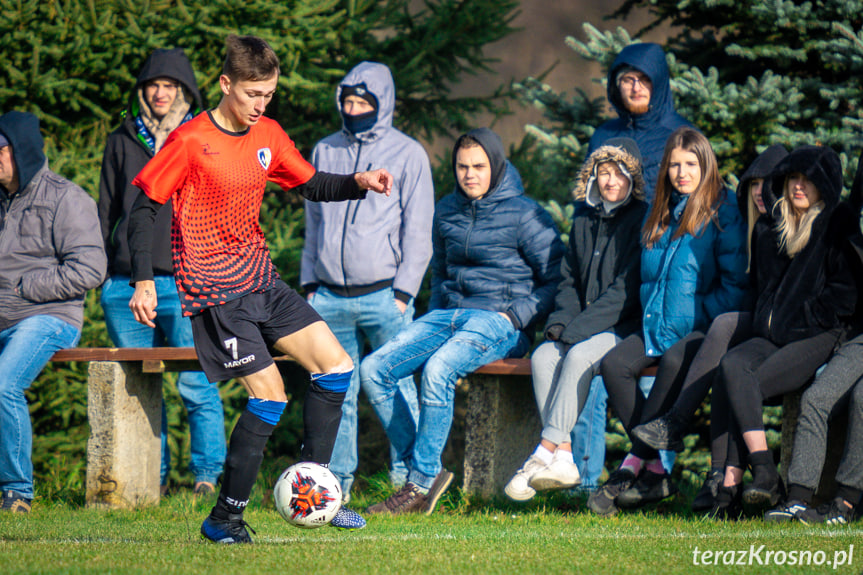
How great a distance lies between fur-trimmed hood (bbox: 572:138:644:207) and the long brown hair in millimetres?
191

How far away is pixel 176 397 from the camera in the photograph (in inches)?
307

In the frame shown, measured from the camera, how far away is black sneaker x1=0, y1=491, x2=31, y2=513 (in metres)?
5.86

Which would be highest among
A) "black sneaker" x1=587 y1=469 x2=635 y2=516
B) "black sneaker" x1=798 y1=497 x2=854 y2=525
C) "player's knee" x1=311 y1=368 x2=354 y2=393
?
"player's knee" x1=311 y1=368 x2=354 y2=393

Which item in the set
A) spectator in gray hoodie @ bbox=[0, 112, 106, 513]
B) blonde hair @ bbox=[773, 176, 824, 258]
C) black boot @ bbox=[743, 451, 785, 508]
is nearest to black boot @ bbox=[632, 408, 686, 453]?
black boot @ bbox=[743, 451, 785, 508]

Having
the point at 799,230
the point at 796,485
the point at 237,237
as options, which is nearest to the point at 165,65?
the point at 237,237

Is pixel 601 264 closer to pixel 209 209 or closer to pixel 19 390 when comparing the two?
pixel 209 209

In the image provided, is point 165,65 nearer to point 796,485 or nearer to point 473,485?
point 473,485

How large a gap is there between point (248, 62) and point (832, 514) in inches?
138

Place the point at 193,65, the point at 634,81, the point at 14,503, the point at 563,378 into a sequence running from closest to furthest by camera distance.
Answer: the point at 563,378 → the point at 14,503 → the point at 634,81 → the point at 193,65

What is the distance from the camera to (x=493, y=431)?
240 inches

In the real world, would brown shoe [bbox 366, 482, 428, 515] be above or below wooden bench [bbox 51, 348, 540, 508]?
below

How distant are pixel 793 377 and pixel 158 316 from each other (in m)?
3.88

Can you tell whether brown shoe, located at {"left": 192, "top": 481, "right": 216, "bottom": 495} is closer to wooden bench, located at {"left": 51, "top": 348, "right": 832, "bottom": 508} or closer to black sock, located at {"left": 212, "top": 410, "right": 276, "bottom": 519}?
wooden bench, located at {"left": 51, "top": 348, "right": 832, "bottom": 508}

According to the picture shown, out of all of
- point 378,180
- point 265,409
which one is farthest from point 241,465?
point 378,180
